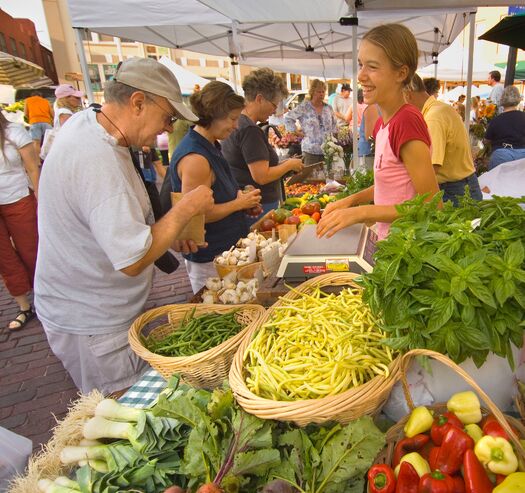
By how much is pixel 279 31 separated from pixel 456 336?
8.96 m

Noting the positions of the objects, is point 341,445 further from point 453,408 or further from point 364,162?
point 364,162

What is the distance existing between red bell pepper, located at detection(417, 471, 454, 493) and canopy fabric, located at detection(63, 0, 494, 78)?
13.3 ft

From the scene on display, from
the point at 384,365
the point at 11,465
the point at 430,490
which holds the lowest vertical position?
the point at 11,465

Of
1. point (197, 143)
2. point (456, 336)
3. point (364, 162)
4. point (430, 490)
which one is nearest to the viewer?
point (430, 490)

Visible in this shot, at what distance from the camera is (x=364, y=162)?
280 inches

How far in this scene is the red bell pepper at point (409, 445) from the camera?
1227 millimetres

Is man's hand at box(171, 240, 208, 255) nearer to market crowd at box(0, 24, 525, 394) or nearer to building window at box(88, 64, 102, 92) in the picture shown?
market crowd at box(0, 24, 525, 394)

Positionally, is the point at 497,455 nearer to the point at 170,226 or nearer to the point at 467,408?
the point at 467,408

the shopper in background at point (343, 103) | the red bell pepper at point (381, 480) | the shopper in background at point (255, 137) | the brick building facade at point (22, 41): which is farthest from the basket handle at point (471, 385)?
the brick building facade at point (22, 41)

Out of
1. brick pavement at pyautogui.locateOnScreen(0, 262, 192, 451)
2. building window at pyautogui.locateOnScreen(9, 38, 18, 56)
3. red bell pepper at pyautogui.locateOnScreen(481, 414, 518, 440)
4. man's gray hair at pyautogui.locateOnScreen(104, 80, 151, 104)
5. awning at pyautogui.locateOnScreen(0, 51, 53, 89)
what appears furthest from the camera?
building window at pyautogui.locateOnScreen(9, 38, 18, 56)

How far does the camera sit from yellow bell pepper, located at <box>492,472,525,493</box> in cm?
101

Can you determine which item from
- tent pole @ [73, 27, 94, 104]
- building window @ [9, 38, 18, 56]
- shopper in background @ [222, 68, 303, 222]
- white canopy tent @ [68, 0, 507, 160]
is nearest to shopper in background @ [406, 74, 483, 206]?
white canopy tent @ [68, 0, 507, 160]

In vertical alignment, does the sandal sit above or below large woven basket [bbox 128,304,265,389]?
below

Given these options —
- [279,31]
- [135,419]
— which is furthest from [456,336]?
[279,31]
